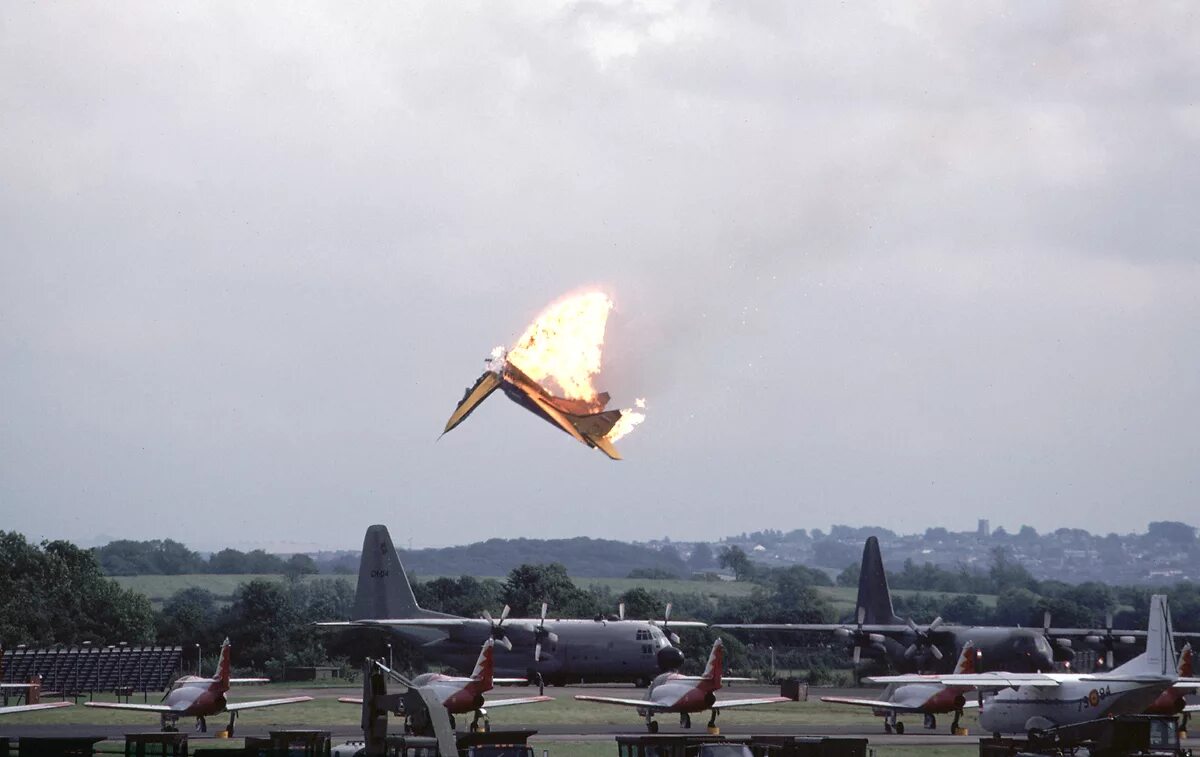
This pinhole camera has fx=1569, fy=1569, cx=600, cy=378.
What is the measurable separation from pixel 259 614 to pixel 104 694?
Answer: 3752cm

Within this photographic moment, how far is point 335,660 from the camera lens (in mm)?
118625

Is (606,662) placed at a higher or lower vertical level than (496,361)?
lower

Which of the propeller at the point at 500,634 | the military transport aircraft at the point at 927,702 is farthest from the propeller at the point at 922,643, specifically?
the military transport aircraft at the point at 927,702

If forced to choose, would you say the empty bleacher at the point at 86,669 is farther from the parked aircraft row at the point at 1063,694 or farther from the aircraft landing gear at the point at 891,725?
the parked aircraft row at the point at 1063,694

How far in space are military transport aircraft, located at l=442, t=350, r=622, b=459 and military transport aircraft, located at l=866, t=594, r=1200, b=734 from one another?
15672mm

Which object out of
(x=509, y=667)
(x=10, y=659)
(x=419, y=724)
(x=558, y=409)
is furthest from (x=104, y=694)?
(x=419, y=724)

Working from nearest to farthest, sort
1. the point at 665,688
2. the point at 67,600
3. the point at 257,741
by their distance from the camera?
1. the point at 257,741
2. the point at 665,688
3. the point at 67,600

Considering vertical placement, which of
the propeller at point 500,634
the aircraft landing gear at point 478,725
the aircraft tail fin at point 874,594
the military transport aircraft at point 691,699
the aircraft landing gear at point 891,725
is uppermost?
the aircraft tail fin at point 874,594

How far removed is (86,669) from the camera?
85.5 meters

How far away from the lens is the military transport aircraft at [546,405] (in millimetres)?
57281

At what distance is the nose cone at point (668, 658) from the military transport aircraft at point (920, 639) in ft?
14.7

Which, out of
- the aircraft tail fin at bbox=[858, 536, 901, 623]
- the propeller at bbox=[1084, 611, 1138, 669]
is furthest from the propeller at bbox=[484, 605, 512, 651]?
the propeller at bbox=[1084, 611, 1138, 669]

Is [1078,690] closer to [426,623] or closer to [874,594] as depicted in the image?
[426,623]

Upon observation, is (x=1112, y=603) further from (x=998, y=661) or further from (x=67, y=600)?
(x=67, y=600)
